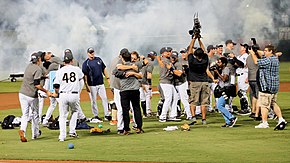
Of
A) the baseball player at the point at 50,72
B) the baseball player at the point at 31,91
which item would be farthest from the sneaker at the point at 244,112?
the baseball player at the point at 31,91

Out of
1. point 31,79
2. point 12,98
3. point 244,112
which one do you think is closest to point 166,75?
point 244,112

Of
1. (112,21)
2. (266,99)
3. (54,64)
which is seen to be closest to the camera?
(266,99)

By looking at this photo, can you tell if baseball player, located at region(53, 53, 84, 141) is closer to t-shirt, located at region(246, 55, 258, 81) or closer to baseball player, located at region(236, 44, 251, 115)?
t-shirt, located at region(246, 55, 258, 81)

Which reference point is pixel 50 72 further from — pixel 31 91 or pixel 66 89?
pixel 66 89

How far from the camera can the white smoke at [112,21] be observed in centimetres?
3619

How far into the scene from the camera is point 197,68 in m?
18.4

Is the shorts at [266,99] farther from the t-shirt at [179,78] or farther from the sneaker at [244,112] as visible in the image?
the sneaker at [244,112]

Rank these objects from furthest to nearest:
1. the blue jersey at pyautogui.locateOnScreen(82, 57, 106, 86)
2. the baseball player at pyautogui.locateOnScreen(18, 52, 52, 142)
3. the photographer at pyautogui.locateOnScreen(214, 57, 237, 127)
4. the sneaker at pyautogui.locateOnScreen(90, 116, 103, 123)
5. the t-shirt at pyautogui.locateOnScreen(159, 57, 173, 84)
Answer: the blue jersey at pyautogui.locateOnScreen(82, 57, 106, 86), the sneaker at pyautogui.locateOnScreen(90, 116, 103, 123), the t-shirt at pyautogui.locateOnScreen(159, 57, 173, 84), the photographer at pyautogui.locateOnScreen(214, 57, 237, 127), the baseball player at pyautogui.locateOnScreen(18, 52, 52, 142)

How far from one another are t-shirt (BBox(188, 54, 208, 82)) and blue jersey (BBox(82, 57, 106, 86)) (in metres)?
3.18

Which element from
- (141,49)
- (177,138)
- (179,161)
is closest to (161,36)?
(141,49)

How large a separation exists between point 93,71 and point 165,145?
612cm

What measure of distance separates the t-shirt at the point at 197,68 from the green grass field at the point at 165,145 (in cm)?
125

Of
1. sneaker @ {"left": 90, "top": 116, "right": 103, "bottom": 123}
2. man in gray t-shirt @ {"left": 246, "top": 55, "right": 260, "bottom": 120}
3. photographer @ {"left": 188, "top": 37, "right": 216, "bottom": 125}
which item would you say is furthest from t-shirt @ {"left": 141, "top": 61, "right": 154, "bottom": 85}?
photographer @ {"left": 188, "top": 37, "right": 216, "bottom": 125}

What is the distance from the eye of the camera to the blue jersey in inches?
806
